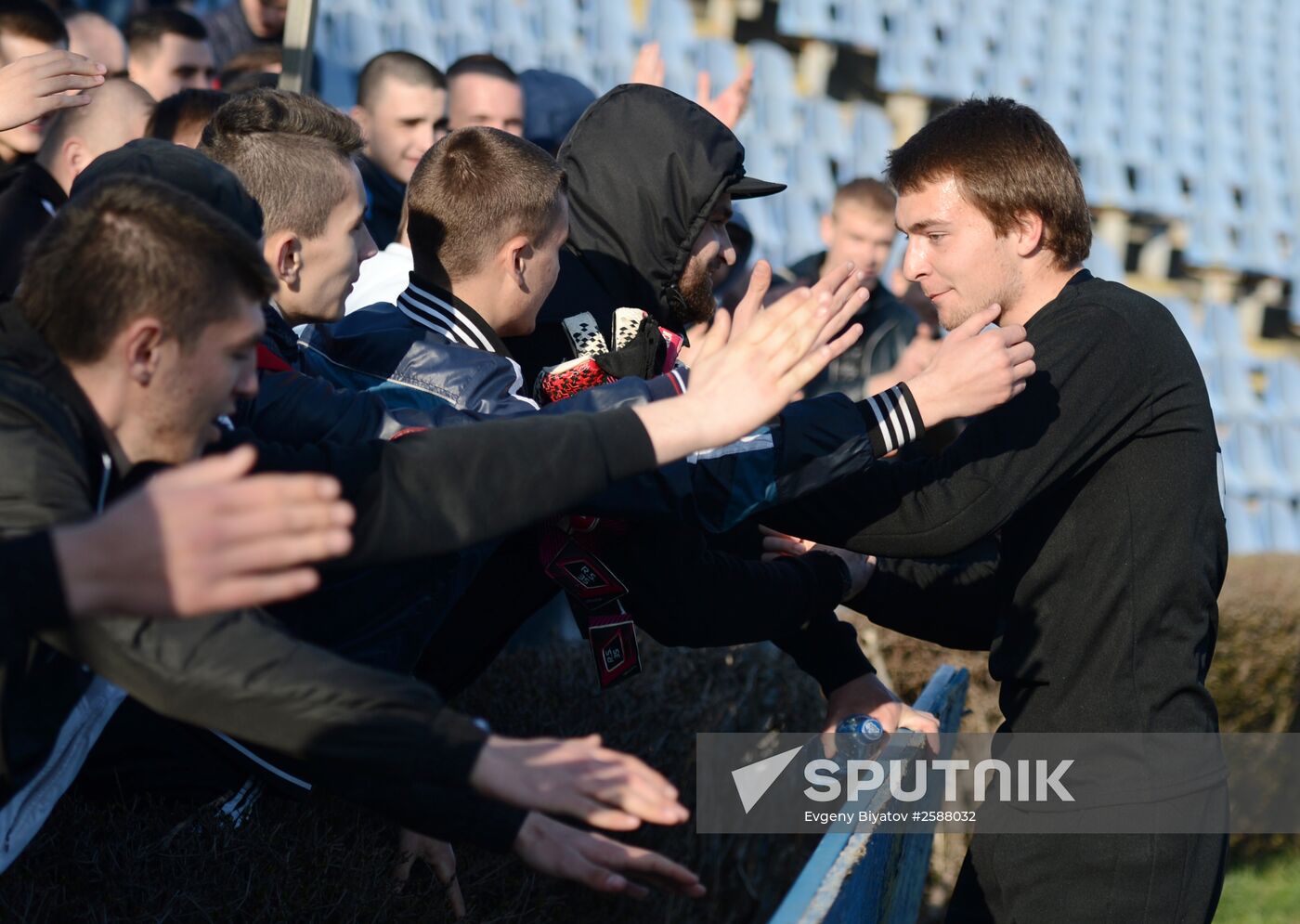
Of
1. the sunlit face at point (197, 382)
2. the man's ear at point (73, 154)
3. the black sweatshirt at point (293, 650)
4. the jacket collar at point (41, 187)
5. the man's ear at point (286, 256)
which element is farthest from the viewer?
the man's ear at point (73, 154)

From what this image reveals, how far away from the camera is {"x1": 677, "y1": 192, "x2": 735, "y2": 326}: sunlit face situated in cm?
321

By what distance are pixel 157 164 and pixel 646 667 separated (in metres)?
2.70


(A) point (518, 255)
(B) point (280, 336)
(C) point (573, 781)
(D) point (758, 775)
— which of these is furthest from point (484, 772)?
(D) point (758, 775)

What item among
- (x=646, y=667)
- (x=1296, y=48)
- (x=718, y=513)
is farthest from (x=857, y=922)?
(x=1296, y=48)

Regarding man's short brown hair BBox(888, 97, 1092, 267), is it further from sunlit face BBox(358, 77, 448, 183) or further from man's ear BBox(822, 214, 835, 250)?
man's ear BBox(822, 214, 835, 250)

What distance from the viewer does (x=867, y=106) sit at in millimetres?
10883

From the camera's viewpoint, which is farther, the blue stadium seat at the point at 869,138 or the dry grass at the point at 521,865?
the blue stadium seat at the point at 869,138

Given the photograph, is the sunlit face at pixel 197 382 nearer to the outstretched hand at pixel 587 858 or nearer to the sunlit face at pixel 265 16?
the outstretched hand at pixel 587 858

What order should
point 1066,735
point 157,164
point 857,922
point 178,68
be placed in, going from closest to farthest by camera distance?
point 157,164
point 857,922
point 1066,735
point 178,68

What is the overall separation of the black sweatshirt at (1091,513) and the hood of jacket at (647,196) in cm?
70

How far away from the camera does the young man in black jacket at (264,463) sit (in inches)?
65.8

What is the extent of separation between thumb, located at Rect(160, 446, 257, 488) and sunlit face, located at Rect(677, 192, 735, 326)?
1.84 metres

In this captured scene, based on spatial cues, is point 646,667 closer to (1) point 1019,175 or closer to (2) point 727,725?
(2) point 727,725

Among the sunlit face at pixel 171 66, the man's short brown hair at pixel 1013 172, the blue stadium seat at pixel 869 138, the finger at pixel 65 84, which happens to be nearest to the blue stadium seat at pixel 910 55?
the blue stadium seat at pixel 869 138
